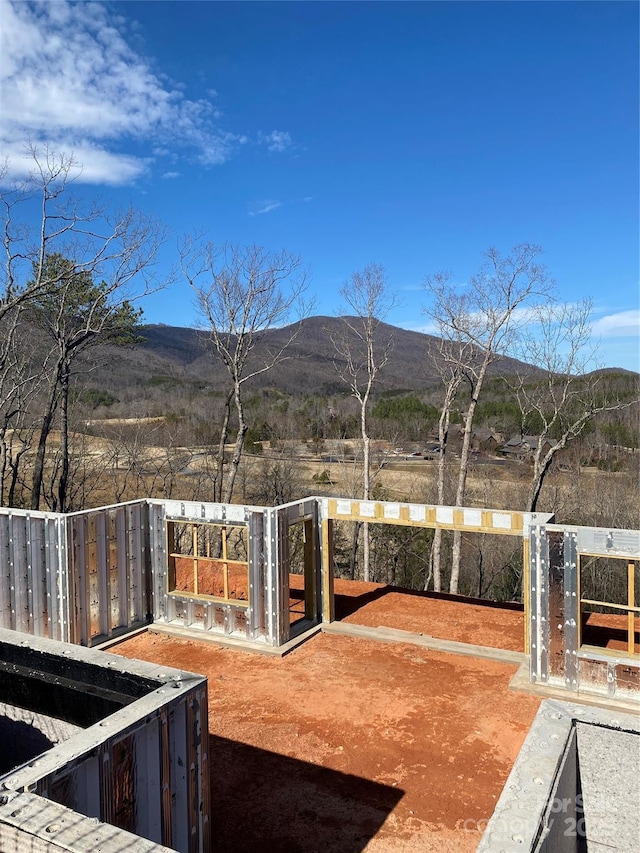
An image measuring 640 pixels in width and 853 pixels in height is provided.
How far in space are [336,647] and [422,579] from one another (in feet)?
68.2

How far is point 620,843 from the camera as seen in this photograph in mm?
3451

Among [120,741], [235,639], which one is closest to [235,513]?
[235,639]

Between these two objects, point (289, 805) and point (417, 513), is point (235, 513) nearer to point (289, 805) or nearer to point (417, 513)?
point (417, 513)

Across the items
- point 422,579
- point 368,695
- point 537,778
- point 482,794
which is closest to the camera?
point 537,778

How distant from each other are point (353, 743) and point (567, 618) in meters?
3.14

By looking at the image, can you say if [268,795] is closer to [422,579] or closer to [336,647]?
[336,647]

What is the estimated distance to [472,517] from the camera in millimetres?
9344

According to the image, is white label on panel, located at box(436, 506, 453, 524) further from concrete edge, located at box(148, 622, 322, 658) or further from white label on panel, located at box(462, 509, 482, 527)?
concrete edge, located at box(148, 622, 322, 658)

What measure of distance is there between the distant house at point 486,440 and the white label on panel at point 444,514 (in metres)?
Result: 41.5

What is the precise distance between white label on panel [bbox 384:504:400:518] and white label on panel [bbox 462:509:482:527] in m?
1.12

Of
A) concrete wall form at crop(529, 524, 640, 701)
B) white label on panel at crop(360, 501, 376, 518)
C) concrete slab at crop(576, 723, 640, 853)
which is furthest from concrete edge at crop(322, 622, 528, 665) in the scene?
concrete slab at crop(576, 723, 640, 853)

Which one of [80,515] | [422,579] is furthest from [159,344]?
[80,515]

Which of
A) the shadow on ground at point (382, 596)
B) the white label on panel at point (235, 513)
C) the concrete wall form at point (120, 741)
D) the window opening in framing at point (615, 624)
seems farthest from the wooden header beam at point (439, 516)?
the concrete wall form at point (120, 741)

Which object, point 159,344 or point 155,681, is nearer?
point 155,681
